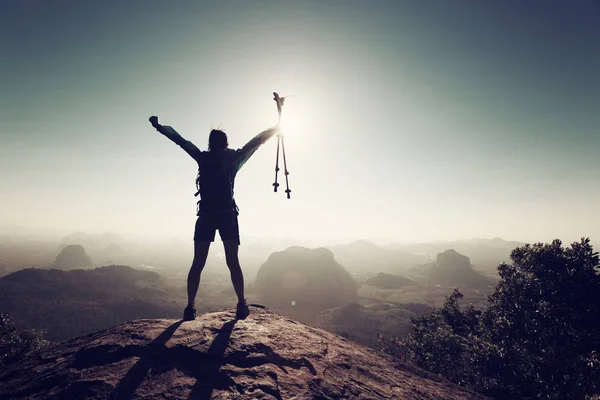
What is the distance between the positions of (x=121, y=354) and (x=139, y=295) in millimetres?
105658

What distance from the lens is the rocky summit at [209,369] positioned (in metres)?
3.38

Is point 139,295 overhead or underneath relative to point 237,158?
underneath

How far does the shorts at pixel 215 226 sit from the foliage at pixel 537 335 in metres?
13.5

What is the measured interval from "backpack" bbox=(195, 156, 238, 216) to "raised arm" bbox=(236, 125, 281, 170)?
369 millimetres

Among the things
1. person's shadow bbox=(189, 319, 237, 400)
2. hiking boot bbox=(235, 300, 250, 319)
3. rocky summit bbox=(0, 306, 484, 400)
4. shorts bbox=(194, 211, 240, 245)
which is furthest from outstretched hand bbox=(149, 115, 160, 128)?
person's shadow bbox=(189, 319, 237, 400)

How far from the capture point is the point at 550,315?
14852 millimetres

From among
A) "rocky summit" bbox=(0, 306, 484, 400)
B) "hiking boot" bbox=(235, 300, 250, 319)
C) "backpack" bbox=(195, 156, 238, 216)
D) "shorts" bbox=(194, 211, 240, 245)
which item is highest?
"backpack" bbox=(195, 156, 238, 216)

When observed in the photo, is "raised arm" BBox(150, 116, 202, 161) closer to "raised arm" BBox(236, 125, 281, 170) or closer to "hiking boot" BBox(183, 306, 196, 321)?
"raised arm" BBox(236, 125, 281, 170)

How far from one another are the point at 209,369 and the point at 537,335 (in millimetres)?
19171

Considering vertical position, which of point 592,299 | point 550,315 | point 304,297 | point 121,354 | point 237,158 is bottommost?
point 304,297

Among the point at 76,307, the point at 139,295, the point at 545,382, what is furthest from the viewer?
the point at 139,295

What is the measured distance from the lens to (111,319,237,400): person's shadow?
10.9 feet

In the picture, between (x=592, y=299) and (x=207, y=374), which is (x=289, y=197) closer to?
(x=207, y=374)

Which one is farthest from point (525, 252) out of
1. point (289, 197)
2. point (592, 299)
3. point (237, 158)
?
point (237, 158)
